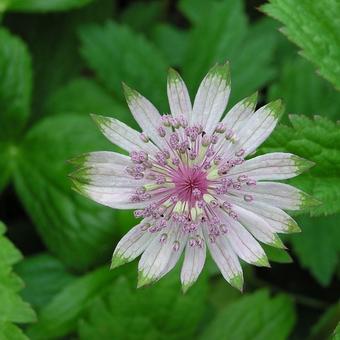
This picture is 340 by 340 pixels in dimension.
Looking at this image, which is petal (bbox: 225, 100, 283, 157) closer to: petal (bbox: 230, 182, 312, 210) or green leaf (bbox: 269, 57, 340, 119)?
petal (bbox: 230, 182, 312, 210)

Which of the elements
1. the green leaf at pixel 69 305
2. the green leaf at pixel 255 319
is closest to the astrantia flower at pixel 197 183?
the green leaf at pixel 69 305

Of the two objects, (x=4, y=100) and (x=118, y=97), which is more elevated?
(x=118, y=97)

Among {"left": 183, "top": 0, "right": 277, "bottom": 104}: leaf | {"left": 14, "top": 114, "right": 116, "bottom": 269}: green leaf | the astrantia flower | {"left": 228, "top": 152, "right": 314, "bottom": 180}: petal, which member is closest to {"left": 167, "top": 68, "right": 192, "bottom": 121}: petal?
the astrantia flower

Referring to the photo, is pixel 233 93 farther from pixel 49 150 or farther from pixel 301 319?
pixel 301 319

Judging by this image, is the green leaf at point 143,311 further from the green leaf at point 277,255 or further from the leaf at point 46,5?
the leaf at point 46,5

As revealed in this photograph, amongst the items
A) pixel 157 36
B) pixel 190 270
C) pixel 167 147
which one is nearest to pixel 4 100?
pixel 157 36

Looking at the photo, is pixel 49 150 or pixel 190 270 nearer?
pixel 190 270
